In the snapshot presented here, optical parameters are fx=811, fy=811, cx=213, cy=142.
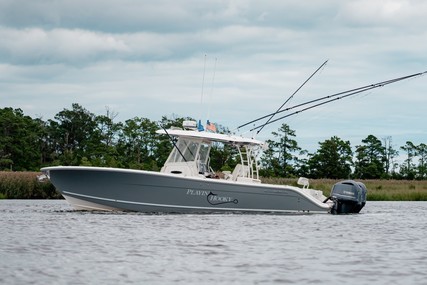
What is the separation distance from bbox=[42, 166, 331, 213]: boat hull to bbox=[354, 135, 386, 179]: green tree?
273ft

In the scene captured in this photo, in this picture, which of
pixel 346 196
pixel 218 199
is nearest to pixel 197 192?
pixel 218 199

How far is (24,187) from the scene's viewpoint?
49156 mm

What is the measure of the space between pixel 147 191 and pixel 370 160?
95.9 m

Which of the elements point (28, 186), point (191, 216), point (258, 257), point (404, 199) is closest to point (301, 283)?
point (258, 257)

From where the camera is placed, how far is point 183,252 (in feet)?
61.9

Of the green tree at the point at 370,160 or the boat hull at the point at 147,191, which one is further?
the green tree at the point at 370,160

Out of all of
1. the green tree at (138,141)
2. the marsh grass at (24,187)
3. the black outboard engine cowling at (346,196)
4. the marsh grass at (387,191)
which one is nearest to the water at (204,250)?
the black outboard engine cowling at (346,196)

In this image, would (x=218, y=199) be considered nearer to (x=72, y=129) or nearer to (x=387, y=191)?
Result: (x=387, y=191)

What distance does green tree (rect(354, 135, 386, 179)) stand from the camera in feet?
374

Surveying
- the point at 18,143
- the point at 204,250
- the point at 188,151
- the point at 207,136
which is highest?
the point at 18,143

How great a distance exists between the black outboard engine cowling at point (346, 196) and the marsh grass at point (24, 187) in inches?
823

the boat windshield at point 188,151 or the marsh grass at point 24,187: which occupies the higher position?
the boat windshield at point 188,151

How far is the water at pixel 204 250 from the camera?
1492 centimetres

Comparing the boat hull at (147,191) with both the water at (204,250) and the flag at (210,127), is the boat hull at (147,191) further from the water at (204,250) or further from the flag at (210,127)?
the flag at (210,127)
